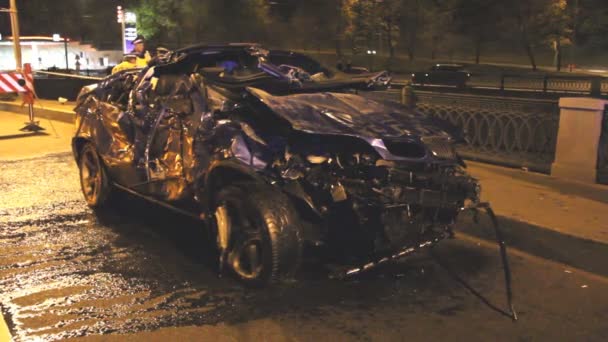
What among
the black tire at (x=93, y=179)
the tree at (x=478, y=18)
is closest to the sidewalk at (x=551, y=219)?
the black tire at (x=93, y=179)

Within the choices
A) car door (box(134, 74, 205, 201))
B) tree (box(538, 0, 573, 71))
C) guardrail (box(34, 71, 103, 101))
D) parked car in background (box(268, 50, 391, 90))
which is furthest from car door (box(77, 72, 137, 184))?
tree (box(538, 0, 573, 71))

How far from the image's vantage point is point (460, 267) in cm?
566

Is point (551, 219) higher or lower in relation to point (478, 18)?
lower

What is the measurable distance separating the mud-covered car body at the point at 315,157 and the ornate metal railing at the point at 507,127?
377 centimetres

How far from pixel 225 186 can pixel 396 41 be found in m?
43.9

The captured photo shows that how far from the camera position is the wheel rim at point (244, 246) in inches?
193

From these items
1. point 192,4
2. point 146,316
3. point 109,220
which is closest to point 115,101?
point 109,220

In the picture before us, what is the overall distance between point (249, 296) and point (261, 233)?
1.66ft

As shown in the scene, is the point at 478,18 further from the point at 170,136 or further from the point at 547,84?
the point at 170,136

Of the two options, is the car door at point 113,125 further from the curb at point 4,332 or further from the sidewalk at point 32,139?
the sidewalk at point 32,139

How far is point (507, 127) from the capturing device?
936cm

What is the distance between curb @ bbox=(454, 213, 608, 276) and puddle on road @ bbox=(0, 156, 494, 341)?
0.51 metres

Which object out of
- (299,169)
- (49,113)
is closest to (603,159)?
(299,169)

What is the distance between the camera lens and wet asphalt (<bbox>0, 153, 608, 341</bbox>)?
4293 mm
